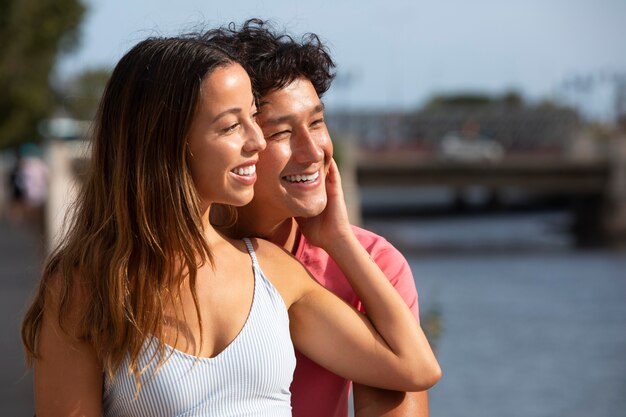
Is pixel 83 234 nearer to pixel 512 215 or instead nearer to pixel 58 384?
pixel 58 384

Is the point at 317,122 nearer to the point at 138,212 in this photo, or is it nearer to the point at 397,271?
the point at 397,271

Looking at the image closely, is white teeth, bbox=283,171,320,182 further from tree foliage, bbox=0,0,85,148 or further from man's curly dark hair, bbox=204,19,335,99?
tree foliage, bbox=0,0,85,148

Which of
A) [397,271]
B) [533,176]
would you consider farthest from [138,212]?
[533,176]

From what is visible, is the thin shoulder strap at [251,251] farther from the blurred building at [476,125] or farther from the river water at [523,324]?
the blurred building at [476,125]

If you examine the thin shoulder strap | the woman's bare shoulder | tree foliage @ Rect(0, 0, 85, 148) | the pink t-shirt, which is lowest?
tree foliage @ Rect(0, 0, 85, 148)

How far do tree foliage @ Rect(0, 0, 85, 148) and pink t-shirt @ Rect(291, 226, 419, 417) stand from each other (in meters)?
25.3

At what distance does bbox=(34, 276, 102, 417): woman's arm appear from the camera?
2.23 metres

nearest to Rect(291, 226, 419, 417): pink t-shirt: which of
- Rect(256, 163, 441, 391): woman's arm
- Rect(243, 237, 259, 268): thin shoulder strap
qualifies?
Rect(256, 163, 441, 391): woman's arm

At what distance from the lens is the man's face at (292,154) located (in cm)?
265

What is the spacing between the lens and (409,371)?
252 centimetres

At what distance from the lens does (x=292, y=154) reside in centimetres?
266

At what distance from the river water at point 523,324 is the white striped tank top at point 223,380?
4055mm

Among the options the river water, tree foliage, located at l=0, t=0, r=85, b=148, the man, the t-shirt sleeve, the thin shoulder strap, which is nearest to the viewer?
the thin shoulder strap

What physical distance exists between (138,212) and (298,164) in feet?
1.55
